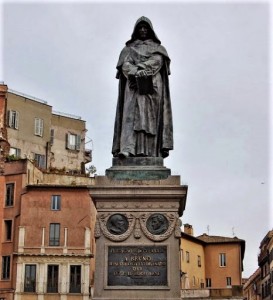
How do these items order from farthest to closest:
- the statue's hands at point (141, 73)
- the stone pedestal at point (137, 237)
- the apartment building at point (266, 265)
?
the apartment building at point (266, 265), the statue's hands at point (141, 73), the stone pedestal at point (137, 237)

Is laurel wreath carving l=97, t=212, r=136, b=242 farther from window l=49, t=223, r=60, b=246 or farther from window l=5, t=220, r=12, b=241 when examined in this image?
window l=5, t=220, r=12, b=241

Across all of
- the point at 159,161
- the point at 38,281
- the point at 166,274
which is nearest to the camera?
the point at 166,274

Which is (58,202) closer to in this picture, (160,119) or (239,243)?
(239,243)

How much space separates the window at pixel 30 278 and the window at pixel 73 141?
1810 centimetres

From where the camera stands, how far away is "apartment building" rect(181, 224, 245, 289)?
78625mm

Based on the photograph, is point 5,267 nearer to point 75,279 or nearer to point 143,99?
point 75,279

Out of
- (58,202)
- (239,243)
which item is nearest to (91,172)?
(58,202)

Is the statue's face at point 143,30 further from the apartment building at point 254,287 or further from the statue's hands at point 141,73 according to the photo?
the apartment building at point 254,287

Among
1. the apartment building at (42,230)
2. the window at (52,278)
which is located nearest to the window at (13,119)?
the apartment building at (42,230)

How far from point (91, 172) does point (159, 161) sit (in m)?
53.7

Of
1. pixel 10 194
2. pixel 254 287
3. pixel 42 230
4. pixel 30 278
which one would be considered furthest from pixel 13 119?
pixel 254 287

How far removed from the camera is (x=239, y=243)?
80.1 m

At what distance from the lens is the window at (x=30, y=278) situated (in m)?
55.9

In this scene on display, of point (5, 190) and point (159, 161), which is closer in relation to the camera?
point (159, 161)
